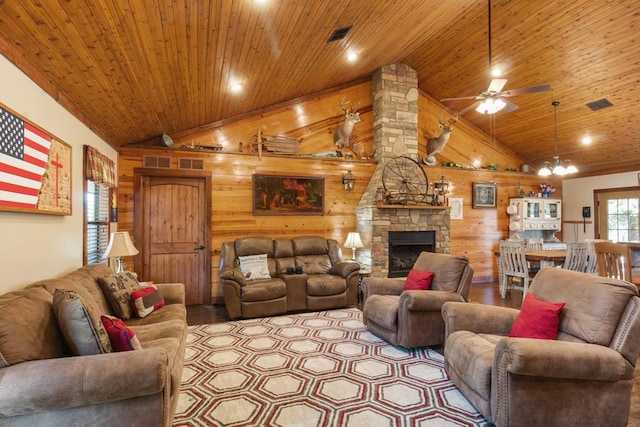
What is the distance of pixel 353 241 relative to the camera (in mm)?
5484

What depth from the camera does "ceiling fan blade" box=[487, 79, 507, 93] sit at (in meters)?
3.38

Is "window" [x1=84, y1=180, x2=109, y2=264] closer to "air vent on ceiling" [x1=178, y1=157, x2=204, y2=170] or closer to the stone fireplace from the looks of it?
"air vent on ceiling" [x1=178, y1=157, x2=204, y2=170]

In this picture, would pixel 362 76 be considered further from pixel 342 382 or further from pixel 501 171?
pixel 342 382

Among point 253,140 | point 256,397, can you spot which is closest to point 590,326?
point 256,397

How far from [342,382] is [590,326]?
172 cm

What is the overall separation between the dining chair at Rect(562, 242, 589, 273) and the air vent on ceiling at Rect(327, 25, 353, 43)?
14.4 feet

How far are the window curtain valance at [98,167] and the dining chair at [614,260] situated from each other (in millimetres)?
5455

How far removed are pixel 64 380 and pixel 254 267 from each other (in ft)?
10.7

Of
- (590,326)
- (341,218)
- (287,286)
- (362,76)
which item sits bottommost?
(287,286)

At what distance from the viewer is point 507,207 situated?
7.26m

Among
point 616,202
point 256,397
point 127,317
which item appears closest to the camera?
point 256,397

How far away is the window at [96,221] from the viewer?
3.55 m

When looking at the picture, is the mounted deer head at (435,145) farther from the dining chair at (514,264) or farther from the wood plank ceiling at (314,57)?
the dining chair at (514,264)

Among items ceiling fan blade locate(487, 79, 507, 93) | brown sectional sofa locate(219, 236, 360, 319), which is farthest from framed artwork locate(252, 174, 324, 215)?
ceiling fan blade locate(487, 79, 507, 93)
